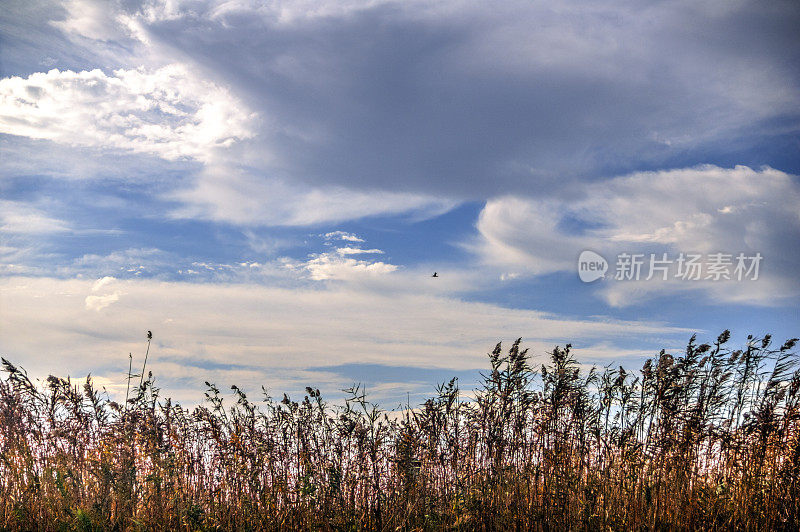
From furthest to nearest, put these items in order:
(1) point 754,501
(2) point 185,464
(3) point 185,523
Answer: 1. (2) point 185,464
2. (1) point 754,501
3. (3) point 185,523

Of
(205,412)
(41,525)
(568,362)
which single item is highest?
(568,362)

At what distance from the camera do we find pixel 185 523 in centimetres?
569

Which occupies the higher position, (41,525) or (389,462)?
(389,462)

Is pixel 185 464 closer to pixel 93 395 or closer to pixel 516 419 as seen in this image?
pixel 93 395

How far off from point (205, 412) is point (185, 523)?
4.06 ft

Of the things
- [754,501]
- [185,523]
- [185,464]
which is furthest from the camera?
[185,464]

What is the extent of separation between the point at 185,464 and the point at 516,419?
3.98 metres

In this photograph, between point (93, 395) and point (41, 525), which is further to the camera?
point (93, 395)

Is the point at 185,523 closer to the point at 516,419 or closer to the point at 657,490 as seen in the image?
the point at 516,419

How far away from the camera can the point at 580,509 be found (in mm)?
5836

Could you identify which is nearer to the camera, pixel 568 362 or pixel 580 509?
pixel 580 509

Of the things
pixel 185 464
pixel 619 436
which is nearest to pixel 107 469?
pixel 185 464

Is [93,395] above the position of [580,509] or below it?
above

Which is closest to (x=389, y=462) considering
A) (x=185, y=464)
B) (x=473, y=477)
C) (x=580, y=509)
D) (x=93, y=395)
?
(x=473, y=477)
